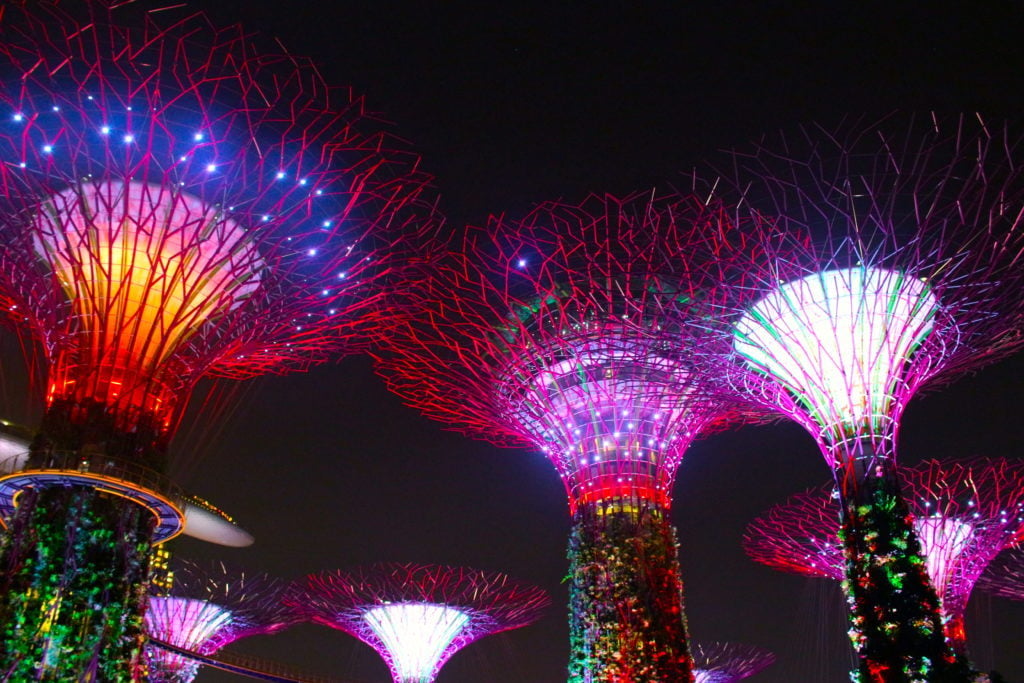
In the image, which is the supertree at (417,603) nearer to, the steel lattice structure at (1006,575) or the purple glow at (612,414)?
the purple glow at (612,414)

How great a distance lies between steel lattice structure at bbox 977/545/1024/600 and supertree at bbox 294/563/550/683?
18.8 metres

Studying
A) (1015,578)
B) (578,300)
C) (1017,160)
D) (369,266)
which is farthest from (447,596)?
(1017,160)

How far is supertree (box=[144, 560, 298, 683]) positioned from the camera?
35.8 m

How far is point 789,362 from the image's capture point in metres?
19.1

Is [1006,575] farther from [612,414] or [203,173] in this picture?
[203,173]

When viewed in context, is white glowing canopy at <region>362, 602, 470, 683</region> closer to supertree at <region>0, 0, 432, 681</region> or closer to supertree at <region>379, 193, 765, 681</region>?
supertree at <region>379, 193, 765, 681</region>

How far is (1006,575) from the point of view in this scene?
37250 mm

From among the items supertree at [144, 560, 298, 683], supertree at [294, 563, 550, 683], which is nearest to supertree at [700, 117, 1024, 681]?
supertree at [294, 563, 550, 683]

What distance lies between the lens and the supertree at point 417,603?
36031 millimetres

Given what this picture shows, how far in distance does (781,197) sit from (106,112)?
12.8 meters

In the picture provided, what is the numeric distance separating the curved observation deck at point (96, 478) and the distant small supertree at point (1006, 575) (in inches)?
1330

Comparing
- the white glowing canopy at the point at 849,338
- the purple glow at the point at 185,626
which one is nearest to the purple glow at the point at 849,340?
the white glowing canopy at the point at 849,338

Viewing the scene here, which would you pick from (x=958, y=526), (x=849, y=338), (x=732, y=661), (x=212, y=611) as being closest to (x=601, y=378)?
(x=849, y=338)

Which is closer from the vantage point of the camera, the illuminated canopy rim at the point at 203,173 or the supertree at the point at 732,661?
the illuminated canopy rim at the point at 203,173
